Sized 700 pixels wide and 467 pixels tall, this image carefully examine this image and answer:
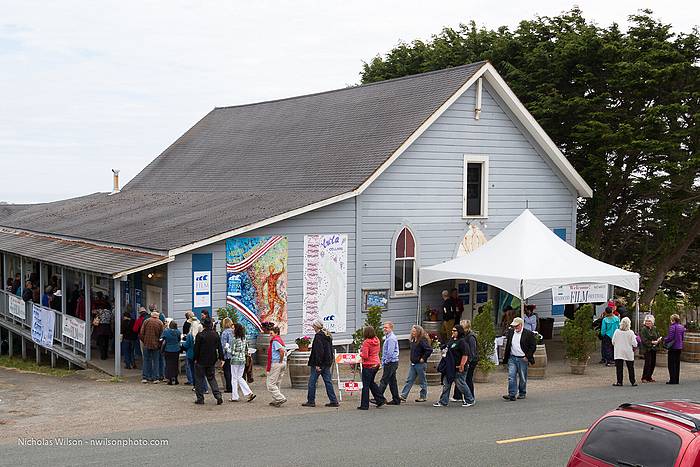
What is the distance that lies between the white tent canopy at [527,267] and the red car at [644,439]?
494 inches

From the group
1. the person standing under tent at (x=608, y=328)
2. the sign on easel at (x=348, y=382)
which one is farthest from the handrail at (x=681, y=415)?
the person standing under tent at (x=608, y=328)

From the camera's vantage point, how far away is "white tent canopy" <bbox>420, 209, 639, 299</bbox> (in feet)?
68.6

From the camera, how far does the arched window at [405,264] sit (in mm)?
24131

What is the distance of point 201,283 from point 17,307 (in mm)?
9510

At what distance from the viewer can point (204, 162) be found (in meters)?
32.3

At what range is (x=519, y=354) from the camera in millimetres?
16375

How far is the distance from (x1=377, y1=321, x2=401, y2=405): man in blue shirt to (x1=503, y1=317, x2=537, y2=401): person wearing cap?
2.26m

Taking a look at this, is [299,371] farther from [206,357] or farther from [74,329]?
[74,329]

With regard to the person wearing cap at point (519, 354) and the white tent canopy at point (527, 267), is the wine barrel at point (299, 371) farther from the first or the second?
the white tent canopy at point (527, 267)

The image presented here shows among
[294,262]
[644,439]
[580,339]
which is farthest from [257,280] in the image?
[644,439]

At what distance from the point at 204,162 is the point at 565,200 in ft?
44.0

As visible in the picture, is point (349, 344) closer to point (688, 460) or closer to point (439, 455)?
point (439, 455)

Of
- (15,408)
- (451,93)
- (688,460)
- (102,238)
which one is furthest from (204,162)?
(688,460)

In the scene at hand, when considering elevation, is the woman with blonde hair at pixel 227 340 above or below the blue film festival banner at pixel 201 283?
below
